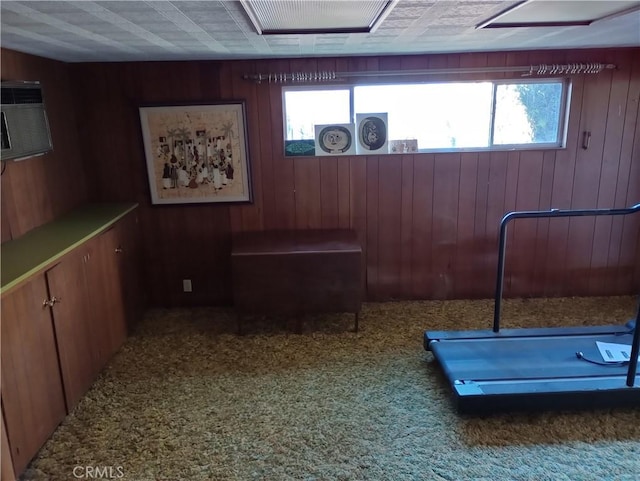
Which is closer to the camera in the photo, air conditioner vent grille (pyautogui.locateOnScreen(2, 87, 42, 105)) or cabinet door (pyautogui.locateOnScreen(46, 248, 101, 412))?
cabinet door (pyautogui.locateOnScreen(46, 248, 101, 412))

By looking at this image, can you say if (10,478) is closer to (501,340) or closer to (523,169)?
(501,340)

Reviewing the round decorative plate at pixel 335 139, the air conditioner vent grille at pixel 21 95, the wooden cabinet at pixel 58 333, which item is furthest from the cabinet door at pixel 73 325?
the round decorative plate at pixel 335 139

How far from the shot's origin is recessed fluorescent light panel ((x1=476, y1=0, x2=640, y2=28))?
91.7 inches

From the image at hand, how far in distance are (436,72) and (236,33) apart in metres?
1.89

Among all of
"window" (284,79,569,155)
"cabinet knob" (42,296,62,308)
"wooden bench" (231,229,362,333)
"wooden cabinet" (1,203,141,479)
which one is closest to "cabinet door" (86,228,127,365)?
"wooden cabinet" (1,203,141,479)

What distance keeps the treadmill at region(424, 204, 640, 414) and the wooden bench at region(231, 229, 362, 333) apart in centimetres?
72

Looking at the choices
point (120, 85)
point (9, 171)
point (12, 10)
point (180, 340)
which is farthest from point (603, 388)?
point (120, 85)

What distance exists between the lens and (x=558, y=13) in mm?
2566

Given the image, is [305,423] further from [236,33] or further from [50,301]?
[236,33]

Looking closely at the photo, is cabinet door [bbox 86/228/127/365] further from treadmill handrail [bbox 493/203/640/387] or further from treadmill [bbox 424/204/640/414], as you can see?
treadmill handrail [bbox 493/203/640/387]

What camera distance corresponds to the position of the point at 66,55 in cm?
348

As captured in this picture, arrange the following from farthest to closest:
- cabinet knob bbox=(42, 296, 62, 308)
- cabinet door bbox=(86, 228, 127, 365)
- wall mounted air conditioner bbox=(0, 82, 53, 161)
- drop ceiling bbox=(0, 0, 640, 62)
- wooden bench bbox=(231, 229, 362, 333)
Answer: wooden bench bbox=(231, 229, 362, 333) → cabinet door bbox=(86, 228, 127, 365) → wall mounted air conditioner bbox=(0, 82, 53, 161) → cabinet knob bbox=(42, 296, 62, 308) → drop ceiling bbox=(0, 0, 640, 62)

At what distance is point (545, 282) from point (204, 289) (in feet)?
10.00

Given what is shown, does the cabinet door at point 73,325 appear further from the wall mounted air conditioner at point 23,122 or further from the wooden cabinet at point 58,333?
the wall mounted air conditioner at point 23,122
